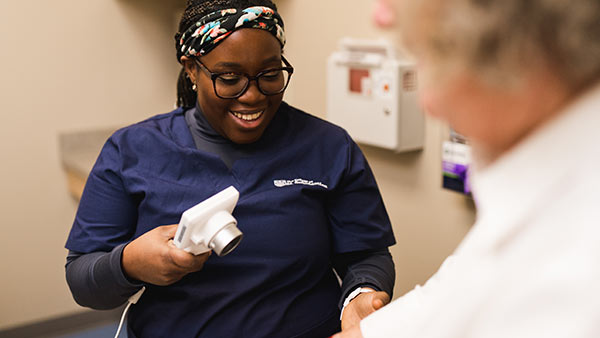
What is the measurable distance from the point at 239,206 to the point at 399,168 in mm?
1117

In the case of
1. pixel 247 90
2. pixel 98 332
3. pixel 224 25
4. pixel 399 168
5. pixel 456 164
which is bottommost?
pixel 98 332

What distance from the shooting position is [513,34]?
0.40 metres

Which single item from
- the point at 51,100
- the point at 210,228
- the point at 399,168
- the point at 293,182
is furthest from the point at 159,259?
the point at 51,100

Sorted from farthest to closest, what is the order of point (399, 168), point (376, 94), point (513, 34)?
point (399, 168)
point (376, 94)
point (513, 34)

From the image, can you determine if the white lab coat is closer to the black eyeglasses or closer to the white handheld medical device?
the white handheld medical device

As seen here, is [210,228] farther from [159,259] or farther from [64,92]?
[64,92]

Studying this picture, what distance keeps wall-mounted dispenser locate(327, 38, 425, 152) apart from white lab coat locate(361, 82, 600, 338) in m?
1.47

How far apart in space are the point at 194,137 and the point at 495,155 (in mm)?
838

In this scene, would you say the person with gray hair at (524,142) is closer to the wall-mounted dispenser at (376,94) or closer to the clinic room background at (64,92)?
the wall-mounted dispenser at (376,94)

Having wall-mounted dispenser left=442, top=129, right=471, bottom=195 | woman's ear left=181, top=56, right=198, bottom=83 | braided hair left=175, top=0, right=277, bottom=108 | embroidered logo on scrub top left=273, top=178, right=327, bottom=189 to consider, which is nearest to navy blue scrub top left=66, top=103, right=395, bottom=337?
embroidered logo on scrub top left=273, top=178, right=327, bottom=189

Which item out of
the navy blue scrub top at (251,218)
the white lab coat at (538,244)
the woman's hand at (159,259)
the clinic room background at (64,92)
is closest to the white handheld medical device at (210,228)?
the woman's hand at (159,259)

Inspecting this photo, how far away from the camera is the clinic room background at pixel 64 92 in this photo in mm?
2457

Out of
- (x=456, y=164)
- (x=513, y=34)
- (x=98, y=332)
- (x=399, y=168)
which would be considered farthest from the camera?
(x=98, y=332)

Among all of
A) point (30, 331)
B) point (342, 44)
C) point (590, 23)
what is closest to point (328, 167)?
point (590, 23)
